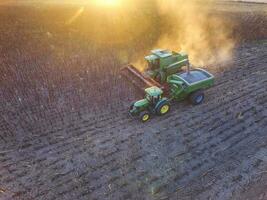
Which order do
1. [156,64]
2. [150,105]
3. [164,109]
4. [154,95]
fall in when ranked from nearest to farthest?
[154,95]
[150,105]
[164,109]
[156,64]

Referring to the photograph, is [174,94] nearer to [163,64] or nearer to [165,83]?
[165,83]

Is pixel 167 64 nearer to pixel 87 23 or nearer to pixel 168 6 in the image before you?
pixel 87 23

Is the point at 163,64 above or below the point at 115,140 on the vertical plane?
above

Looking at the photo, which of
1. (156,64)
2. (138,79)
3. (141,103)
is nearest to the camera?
(141,103)

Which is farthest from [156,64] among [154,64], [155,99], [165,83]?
[155,99]

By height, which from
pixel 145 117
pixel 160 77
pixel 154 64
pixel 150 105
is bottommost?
pixel 145 117

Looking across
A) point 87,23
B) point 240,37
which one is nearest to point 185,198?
point 87,23

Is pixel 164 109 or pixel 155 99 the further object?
pixel 164 109
